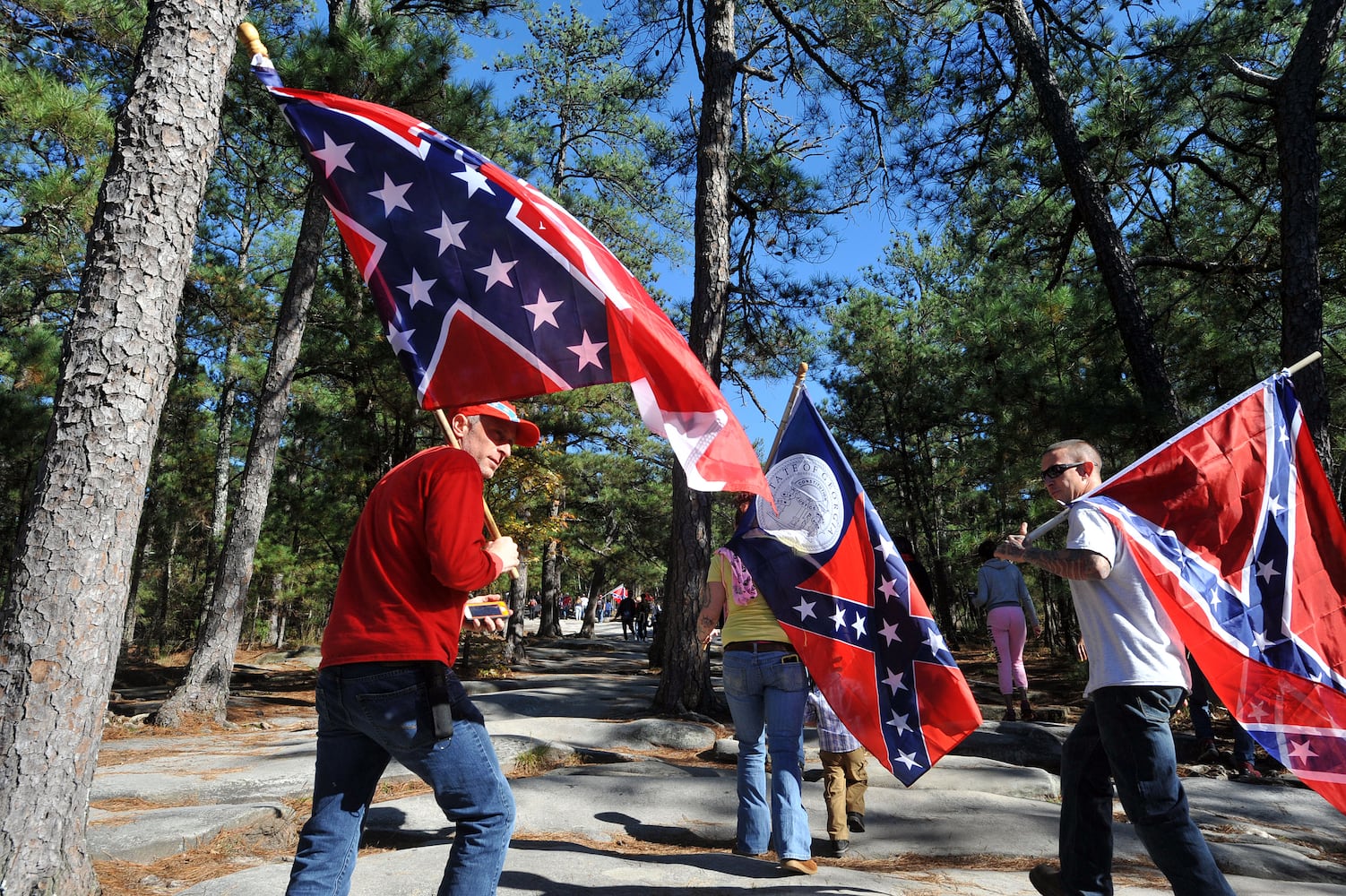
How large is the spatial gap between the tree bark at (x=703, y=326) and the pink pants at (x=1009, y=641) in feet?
10.1

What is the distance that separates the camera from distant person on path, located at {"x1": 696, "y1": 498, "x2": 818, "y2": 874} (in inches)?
175

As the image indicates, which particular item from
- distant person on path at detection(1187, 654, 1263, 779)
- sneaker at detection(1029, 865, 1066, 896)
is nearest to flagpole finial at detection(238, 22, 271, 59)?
sneaker at detection(1029, 865, 1066, 896)

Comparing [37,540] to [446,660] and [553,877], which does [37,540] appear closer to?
[446,660]

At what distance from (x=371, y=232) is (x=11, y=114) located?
18.5 feet

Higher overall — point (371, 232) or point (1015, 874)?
point (371, 232)

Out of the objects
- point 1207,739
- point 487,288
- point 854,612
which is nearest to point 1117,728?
point 854,612

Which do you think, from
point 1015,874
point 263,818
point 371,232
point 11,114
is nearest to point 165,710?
point 263,818

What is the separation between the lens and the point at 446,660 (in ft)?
9.02

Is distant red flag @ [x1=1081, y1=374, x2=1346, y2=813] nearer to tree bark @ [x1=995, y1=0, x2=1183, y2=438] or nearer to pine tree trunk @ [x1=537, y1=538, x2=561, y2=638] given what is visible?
tree bark @ [x1=995, y1=0, x2=1183, y2=438]

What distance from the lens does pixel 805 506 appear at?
493 cm

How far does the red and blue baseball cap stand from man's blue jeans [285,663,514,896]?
0.96m

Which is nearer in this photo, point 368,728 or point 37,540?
point 368,728

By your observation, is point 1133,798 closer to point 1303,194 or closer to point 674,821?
point 674,821

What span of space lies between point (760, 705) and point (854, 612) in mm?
696
